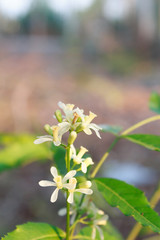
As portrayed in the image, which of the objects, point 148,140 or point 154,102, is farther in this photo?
point 154,102

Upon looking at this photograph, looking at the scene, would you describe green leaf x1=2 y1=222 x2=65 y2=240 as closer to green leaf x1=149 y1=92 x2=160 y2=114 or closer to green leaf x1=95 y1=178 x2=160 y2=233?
green leaf x1=95 y1=178 x2=160 y2=233

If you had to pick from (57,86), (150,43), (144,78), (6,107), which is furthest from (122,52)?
(6,107)

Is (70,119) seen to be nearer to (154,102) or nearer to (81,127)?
(81,127)

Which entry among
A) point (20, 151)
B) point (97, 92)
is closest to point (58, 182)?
point (20, 151)

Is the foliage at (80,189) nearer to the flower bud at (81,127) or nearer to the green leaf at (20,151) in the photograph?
the flower bud at (81,127)

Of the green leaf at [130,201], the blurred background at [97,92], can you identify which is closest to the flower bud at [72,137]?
the green leaf at [130,201]

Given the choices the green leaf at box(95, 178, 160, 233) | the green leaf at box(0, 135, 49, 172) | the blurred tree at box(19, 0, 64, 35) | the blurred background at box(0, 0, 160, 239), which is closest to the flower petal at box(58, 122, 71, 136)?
the green leaf at box(95, 178, 160, 233)
